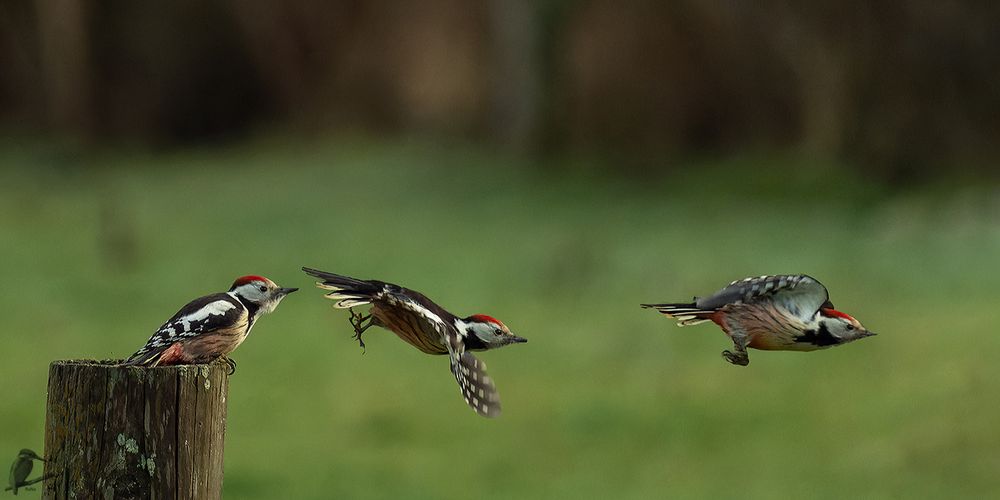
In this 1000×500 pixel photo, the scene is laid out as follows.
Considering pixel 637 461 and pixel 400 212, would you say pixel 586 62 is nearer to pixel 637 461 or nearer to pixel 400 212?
pixel 400 212

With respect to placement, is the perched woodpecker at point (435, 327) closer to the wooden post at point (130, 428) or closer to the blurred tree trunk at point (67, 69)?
the wooden post at point (130, 428)

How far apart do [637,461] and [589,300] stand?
5820 millimetres

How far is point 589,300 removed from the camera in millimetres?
19984

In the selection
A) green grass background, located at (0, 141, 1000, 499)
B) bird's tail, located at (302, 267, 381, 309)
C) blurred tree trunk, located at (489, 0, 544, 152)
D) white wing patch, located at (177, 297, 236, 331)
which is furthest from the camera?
blurred tree trunk, located at (489, 0, 544, 152)

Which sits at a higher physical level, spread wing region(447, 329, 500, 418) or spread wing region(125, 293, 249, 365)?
spread wing region(125, 293, 249, 365)

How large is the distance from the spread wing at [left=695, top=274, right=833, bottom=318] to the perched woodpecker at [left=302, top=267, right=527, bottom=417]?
13.8 inches

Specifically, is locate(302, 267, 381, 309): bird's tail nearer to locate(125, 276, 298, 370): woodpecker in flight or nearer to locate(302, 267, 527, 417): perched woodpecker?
locate(302, 267, 527, 417): perched woodpecker

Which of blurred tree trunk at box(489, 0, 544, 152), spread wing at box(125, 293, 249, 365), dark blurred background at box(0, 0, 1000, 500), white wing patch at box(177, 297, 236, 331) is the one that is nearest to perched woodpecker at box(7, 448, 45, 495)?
spread wing at box(125, 293, 249, 365)

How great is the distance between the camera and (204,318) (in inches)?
120

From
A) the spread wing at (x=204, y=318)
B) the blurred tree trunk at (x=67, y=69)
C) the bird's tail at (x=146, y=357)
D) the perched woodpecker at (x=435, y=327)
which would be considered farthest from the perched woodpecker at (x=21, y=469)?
the blurred tree trunk at (x=67, y=69)

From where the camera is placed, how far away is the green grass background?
1412 cm

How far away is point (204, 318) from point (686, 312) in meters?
1.14

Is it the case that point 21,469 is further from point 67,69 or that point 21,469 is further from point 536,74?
point 67,69

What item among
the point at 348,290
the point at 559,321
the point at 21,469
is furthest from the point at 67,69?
the point at 348,290
